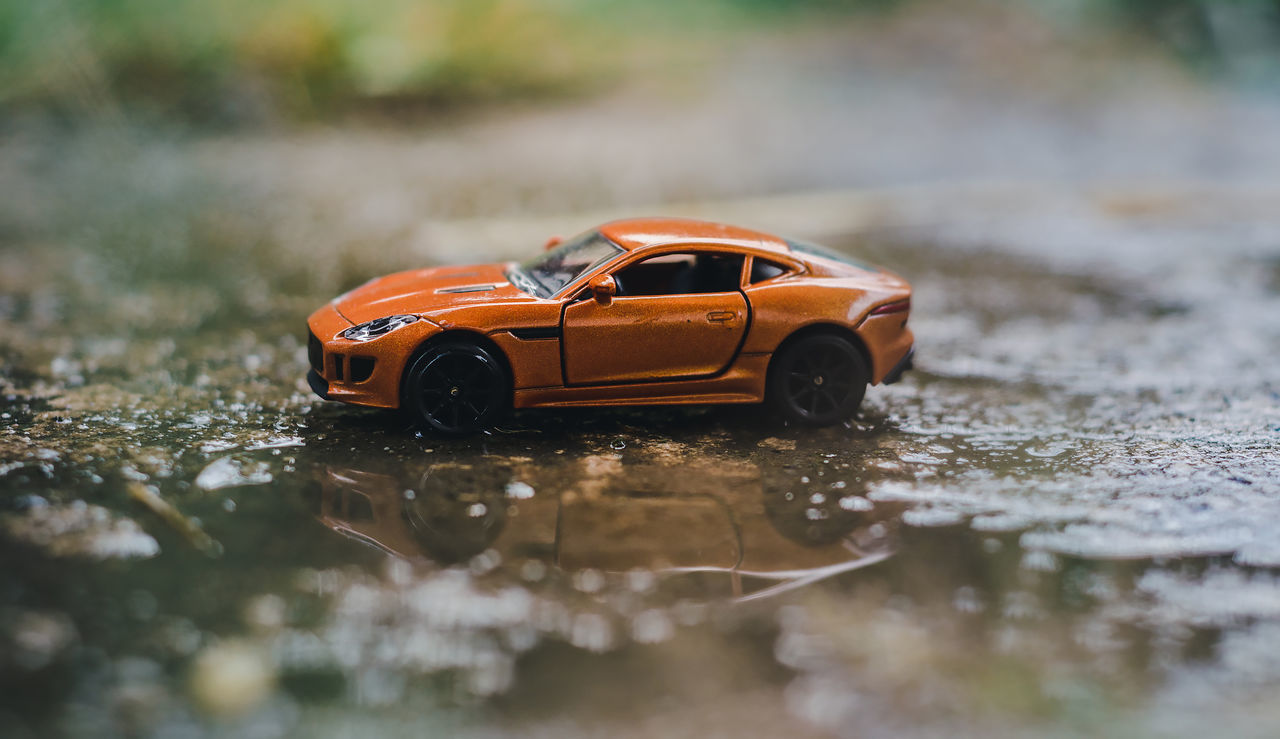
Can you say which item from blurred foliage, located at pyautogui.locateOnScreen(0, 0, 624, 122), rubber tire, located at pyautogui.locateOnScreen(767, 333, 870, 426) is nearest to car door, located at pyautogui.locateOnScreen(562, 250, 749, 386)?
rubber tire, located at pyautogui.locateOnScreen(767, 333, 870, 426)

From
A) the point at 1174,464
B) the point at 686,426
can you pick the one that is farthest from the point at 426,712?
the point at 1174,464

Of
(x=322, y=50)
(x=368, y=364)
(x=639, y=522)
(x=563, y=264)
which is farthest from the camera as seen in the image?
(x=322, y=50)

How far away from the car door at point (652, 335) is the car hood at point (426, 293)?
1.34 feet

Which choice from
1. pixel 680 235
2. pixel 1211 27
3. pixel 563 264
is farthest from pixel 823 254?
pixel 1211 27

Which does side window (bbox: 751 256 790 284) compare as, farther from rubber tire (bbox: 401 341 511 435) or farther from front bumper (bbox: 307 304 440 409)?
front bumper (bbox: 307 304 440 409)

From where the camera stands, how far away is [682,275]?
6348 millimetres

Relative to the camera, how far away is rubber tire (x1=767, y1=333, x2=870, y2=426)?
20.1 feet

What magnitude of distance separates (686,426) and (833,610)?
2.23m

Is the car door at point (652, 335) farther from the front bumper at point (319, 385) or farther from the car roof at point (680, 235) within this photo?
the front bumper at point (319, 385)

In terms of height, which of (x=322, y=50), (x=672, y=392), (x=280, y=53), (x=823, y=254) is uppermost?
(x=322, y=50)

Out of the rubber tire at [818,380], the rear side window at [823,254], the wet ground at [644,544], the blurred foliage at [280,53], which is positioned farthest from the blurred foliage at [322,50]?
the rubber tire at [818,380]

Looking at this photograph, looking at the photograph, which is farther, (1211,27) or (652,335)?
(1211,27)

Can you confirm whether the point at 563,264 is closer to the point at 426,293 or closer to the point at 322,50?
the point at 426,293

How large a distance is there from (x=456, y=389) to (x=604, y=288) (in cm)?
99
